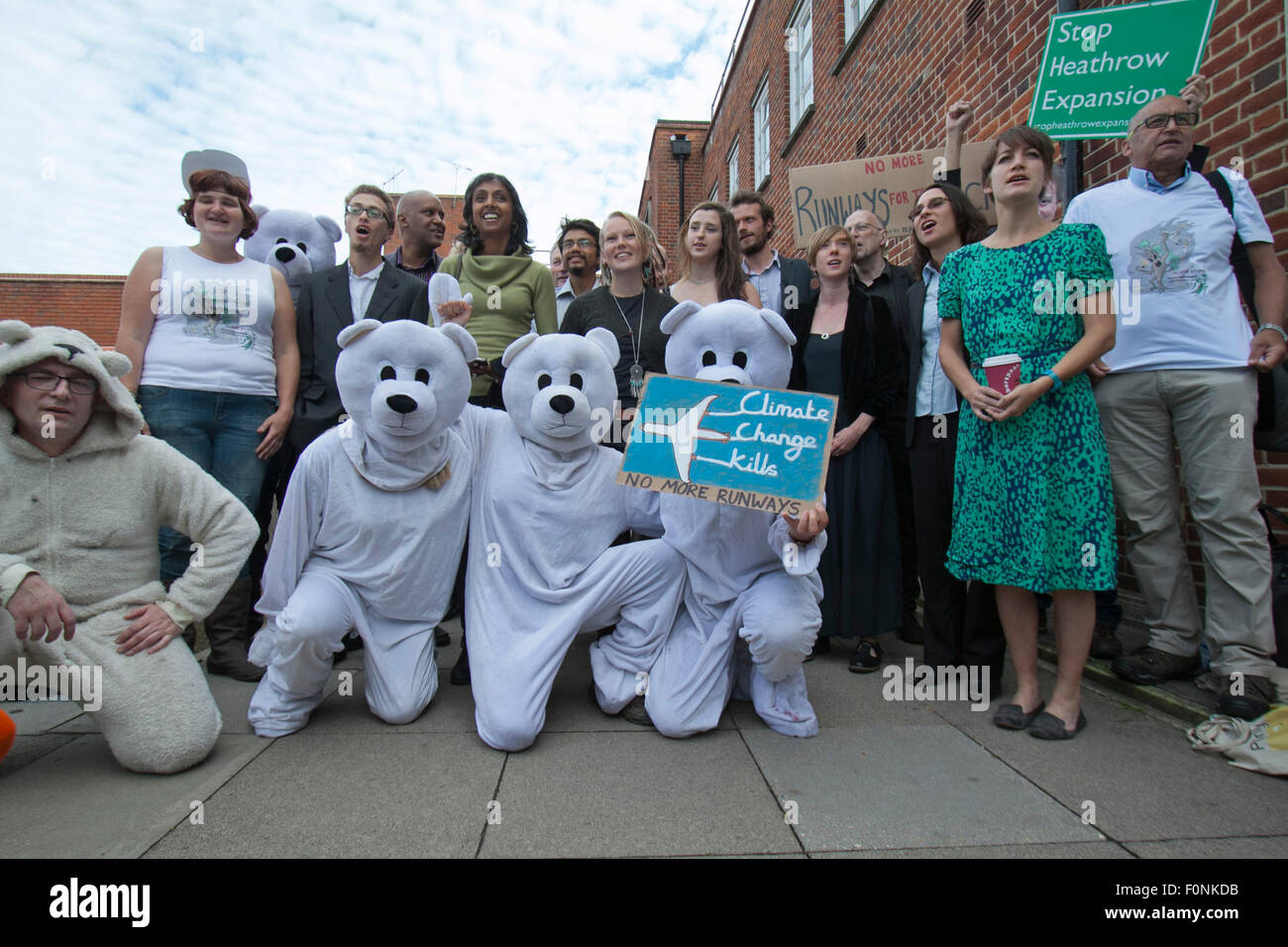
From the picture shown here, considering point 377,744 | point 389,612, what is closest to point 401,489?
point 389,612

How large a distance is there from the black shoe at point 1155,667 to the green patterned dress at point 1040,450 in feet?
2.65

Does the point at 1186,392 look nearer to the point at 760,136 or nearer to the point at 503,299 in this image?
the point at 503,299

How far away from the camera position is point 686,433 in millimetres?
2650

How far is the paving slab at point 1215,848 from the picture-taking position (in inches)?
76.2

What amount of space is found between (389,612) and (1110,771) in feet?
8.70

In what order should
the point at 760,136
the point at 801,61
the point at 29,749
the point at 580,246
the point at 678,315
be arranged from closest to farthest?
the point at 29,749, the point at 678,315, the point at 580,246, the point at 801,61, the point at 760,136

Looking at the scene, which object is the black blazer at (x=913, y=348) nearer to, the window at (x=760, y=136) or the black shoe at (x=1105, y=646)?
the black shoe at (x=1105, y=646)

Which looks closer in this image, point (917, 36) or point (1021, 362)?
point (1021, 362)

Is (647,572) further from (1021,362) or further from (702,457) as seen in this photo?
(1021,362)

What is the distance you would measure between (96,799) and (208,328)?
6.93ft

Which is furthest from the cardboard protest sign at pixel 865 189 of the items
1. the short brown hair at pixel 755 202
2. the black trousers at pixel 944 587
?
the black trousers at pixel 944 587

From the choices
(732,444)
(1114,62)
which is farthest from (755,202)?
(732,444)

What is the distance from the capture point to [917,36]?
20.2 feet

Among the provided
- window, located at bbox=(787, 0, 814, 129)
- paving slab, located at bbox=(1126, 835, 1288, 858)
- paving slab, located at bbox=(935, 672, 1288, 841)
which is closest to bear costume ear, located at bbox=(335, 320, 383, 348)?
paving slab, located at bbox=(935, 672, 1288, 841)
